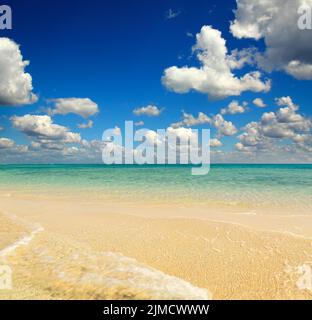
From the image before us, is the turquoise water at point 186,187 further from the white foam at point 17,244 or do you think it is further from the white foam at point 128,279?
the white foam at point 128,279

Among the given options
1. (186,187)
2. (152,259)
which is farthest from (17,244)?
(186,187)

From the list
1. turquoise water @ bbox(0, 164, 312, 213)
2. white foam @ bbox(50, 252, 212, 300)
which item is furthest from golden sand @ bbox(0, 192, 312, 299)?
turquoise water @ bbox(0, 164, 312, 213)

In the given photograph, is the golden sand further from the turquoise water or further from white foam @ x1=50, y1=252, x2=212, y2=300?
the turquoise water

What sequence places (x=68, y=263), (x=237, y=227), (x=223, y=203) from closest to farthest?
(x=68, y=263) → (x=237, y=227) → (x=223, y=203)

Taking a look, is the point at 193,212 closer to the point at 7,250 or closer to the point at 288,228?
the point at 288,228

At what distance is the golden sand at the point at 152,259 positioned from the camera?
5504 millimetres

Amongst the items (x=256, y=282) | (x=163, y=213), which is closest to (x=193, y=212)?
(x=163, y=213)

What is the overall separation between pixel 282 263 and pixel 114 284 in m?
4.24

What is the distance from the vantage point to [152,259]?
7363mm

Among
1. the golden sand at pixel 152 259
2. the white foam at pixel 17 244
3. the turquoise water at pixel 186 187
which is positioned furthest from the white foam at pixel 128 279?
the turquoise water at pixel 186 187

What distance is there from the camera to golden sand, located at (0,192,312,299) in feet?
18.1

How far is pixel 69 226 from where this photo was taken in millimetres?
10875
